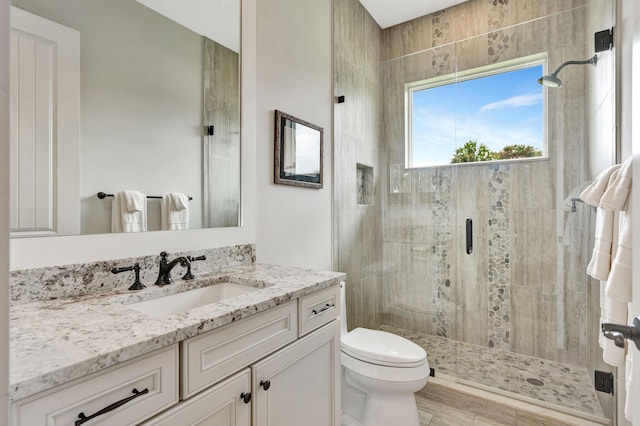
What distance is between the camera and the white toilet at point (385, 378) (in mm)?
1591

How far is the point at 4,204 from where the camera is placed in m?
0.28

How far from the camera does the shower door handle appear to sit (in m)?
0.55

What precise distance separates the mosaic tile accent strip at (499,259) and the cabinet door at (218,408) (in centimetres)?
226

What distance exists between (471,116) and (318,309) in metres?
2.16

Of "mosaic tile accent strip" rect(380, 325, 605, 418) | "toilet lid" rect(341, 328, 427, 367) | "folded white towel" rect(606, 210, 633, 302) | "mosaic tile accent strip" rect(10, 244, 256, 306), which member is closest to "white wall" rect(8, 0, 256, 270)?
"mosaic tile accent strip" rect(10, 244, 256, 306)

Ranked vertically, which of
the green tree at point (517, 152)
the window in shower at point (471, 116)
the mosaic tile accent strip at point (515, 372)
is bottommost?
the mosaic tile accent strip at point (515, 372)

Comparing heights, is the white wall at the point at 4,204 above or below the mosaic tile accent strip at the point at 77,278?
above

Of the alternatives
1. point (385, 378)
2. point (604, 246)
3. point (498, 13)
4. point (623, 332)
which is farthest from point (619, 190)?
point (498, 13)

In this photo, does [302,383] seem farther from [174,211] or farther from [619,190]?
[619,190]

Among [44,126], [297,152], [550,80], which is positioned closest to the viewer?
[44,126]

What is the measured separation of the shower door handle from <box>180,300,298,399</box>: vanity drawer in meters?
0.83

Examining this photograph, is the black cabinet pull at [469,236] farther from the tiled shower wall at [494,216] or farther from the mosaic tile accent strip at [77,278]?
the mosaic tile accent strip at [77,278]

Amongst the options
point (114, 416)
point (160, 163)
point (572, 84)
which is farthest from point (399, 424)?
point (572, 84)

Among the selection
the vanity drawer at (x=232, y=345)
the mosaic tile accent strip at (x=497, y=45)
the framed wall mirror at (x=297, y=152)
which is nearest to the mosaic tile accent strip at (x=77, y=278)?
the vanity drawer at (x=232, y=345)
